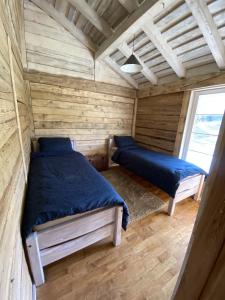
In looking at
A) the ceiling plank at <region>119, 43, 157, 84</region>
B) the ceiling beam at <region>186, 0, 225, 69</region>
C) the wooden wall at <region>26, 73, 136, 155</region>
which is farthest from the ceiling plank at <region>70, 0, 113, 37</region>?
the ceiling beam at <region>186, 0, 225, 69</region>

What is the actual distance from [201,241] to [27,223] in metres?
1.13

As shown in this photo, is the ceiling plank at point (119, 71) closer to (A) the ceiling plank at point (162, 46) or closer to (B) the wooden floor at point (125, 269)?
(A) the ceiling plank at point (162, 46)

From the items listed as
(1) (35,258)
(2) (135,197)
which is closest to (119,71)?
(2) (135,197)

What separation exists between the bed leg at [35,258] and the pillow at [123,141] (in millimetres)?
2635

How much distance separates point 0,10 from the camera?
0.93 meters

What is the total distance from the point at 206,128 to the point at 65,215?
2579 mm

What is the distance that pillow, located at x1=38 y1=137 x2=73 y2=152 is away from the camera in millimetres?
2604

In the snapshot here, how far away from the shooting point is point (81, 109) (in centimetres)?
310

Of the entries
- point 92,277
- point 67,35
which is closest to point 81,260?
Answer: point 92,277

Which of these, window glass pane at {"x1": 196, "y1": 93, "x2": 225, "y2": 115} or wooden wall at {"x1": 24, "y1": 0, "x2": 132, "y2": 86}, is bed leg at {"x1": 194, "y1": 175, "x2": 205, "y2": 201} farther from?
wooden wall at {"x1": 24, "y1": 0, "x2": 132, "y2": 86}

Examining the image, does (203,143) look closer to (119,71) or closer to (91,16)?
(119,71)

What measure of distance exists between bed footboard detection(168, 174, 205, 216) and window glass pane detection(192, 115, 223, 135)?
2.67ft

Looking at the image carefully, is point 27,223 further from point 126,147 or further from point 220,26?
point 220,26

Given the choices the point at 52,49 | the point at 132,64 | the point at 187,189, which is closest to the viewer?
the point at 132,64
